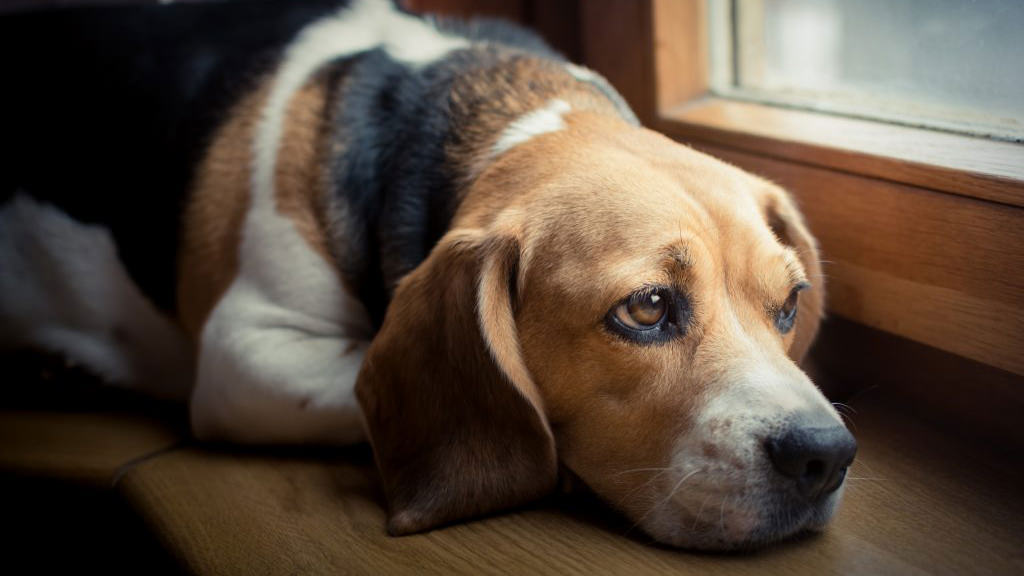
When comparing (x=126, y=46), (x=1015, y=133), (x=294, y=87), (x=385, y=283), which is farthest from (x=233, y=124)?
(x=1015, y=133)

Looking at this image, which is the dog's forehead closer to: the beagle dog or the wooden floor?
the beagle dog

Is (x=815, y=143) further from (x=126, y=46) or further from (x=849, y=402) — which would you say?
(x=126, y=46)

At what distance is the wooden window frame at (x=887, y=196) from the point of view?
2053 mm

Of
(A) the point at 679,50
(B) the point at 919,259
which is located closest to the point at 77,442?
(A) the point at 679,50

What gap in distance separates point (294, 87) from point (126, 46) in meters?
0.57

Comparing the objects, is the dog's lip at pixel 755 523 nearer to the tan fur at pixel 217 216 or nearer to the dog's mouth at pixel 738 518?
the dog's mouth at pixel 738 518

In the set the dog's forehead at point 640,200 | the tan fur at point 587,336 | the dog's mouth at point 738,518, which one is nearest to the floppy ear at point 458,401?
the tan fur at point 587,336

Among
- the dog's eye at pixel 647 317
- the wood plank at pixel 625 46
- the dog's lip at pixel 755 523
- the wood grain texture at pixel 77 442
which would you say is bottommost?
the wood grain texture at pixel 77 442

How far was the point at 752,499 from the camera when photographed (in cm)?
166

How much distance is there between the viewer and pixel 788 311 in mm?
1990

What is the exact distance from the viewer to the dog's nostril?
5.28 ft

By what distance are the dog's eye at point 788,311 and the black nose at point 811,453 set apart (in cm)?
36

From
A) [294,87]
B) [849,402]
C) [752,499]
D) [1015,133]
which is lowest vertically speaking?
[849,402]

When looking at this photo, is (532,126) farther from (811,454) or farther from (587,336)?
(811,454)
